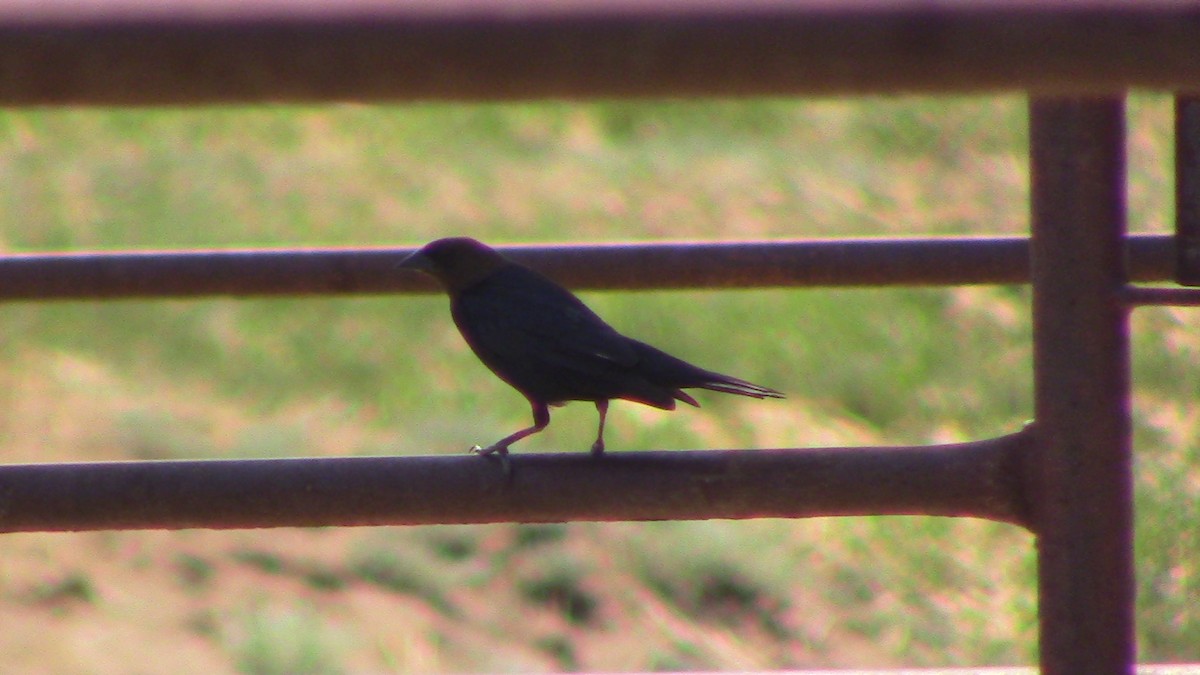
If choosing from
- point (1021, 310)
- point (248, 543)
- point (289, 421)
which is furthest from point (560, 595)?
point (1021, 310)

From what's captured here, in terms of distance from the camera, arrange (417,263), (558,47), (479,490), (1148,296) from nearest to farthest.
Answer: (558,47) → (1148,296) → (479,490) → (417,263)

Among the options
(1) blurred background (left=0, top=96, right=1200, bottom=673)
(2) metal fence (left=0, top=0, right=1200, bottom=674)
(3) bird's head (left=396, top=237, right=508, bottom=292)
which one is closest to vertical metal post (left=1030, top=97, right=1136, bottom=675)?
(2) metal fence (left=0, top=0, right=1200, bottom=674)

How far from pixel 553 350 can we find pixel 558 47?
2.29m

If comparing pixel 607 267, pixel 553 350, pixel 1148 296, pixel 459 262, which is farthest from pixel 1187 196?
pixel 459 262

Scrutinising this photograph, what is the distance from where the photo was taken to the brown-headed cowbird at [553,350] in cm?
287

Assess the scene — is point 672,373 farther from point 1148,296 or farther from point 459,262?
point 1148,296

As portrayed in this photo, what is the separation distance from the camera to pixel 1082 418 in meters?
1.54

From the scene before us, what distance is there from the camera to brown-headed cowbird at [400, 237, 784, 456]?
2.87 m

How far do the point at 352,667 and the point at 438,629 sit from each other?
42 centimetres

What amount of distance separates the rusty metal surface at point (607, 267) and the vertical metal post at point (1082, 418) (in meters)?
1.19

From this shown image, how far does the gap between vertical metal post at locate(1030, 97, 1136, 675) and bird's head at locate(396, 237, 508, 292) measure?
2.16 m

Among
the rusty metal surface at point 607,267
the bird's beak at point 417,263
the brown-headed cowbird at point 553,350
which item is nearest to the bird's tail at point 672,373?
the brown-headed cowbird at point 553,350

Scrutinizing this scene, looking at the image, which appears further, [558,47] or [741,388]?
[741,388]

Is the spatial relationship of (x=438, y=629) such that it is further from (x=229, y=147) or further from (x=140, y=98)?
(x=229, y=147)
